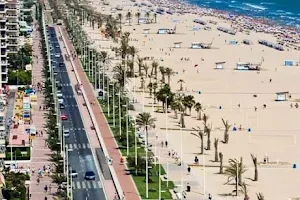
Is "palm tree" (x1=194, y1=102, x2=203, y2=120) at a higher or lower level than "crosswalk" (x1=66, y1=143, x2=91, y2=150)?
higher

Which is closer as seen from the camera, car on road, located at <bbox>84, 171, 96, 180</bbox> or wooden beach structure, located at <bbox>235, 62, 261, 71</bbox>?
car on road, located at <bbox>84, 171, 96, 180</bbox>

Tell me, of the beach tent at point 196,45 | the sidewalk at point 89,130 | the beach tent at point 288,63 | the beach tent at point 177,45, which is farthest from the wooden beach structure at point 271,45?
the sidewalk at point 89,130

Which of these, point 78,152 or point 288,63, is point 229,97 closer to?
point 288,63

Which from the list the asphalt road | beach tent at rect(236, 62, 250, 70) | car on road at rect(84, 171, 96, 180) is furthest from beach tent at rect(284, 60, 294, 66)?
car on road at rect(84, 171, 96, 180)

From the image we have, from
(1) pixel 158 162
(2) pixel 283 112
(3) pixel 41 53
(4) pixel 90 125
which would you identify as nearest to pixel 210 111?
(2) pixel 283 112

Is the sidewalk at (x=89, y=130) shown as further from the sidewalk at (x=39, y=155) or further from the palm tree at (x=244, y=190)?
the palm tree at (x=244, y=190)

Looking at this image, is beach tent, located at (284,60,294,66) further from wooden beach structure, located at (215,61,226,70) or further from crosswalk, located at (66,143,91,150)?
crosswalk, located at (66,143,91,150)

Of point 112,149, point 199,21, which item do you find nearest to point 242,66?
point 112,149
